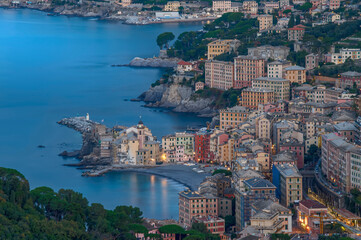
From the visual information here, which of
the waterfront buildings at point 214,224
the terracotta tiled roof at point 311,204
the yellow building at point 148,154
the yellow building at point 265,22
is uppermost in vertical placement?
the yellow building at point 265,22

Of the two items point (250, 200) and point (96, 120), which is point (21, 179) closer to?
point (250, 200)

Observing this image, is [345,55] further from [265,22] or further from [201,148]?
[265,22]

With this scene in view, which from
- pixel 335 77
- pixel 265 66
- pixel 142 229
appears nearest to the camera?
pixel 142 229

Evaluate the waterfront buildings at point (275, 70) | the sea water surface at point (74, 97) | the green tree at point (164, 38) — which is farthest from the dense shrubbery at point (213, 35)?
the waterfront buildings at point (275, 70)

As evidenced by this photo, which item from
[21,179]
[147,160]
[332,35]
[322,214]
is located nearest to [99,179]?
[147,160]

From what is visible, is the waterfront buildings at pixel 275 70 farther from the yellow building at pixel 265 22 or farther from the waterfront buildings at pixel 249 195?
the waterfront buildings at pixel 249 195

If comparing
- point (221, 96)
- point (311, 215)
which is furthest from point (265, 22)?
point (311, 215)

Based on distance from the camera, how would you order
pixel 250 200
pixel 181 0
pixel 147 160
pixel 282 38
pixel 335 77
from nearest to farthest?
1. pixel 250 200
2. pixel 147 160
3. pixel 335 77
4. pixel 282 38
5. pixel 181 0
